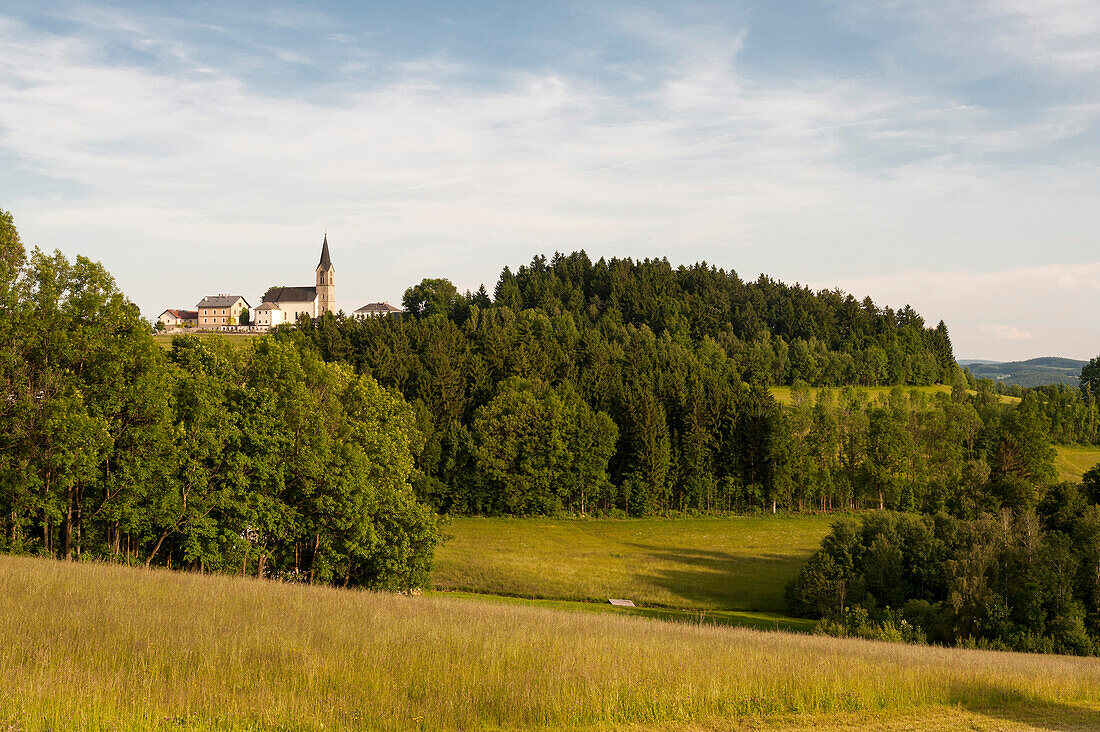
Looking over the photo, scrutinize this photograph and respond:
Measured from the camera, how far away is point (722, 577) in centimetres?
5709

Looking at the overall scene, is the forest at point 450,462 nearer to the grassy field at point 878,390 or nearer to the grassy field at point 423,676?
the grassy field at point 423,676

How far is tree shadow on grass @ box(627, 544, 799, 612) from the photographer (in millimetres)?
51406

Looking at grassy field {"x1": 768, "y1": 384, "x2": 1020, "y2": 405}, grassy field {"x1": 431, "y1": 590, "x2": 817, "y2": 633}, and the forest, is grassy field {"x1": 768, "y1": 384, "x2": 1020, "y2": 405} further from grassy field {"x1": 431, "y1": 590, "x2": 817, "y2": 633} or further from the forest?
grassy field {"x1": 431, "y1": 590, "x2": 817, "y2": 633}

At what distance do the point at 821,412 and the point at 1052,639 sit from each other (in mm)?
63862

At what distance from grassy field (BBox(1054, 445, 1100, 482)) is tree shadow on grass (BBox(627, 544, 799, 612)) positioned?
65.3 m

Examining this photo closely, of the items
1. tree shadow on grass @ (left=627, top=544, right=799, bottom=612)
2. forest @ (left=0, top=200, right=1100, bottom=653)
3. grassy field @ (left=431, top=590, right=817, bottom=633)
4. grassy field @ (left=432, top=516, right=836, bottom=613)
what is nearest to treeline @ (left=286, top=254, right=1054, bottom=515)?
forest @ (left=0, top=200, right=1100, bottom=653)

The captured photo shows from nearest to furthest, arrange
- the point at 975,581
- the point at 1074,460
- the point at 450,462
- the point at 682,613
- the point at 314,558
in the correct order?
the point at 314,558, the point at 975,581, the point at 682,613, the point at 450,462, the point at 1074,460

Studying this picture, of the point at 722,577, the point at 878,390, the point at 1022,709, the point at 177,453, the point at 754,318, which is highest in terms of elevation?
the point at 754,318

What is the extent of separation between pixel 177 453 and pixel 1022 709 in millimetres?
31219

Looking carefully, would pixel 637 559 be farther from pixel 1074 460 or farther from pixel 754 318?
pixel 754 318

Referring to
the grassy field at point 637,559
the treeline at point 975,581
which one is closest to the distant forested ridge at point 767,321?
the grassy field at point 637,559

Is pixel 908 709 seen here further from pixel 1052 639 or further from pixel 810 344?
pixel 810 344

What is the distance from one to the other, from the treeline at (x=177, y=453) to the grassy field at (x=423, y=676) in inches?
636

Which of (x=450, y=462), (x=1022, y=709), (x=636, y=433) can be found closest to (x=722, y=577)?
(x=636, y=433)
